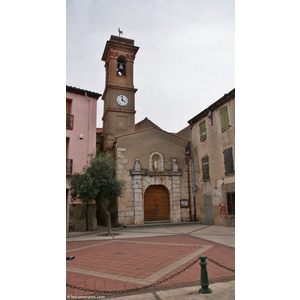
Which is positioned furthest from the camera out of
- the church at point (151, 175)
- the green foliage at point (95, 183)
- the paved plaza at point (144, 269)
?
the church at point (151, 175)

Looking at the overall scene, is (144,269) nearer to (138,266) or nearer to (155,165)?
(138,266)

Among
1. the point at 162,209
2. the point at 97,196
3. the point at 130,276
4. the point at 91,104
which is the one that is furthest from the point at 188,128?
the point at 130,276

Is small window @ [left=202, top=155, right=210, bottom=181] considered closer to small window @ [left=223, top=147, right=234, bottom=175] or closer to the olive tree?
small window @ [left=223, top=147, right=234, bottom=175]

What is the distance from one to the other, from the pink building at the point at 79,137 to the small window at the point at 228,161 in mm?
6592

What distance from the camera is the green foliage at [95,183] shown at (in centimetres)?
1071

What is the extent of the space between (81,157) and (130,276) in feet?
30.6

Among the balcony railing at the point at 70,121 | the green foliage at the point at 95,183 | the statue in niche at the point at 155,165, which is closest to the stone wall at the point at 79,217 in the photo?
the green foliage at the point at 95,183

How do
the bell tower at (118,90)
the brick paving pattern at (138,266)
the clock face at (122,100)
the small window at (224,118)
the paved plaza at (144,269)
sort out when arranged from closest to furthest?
the paved plaza at (144,269), the brick paving pattern at (138,266), the small window at (224,118), the bell tower at (118,90), the clock face at (122,100)

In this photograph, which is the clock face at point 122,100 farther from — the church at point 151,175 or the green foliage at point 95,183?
the green foliage at point 95,183

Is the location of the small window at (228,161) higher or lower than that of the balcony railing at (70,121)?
lower

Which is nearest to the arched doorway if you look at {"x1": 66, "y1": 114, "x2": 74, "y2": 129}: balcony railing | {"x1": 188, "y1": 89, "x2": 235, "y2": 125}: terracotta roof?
{"x1": 188, "y1": 89, "x2": 235, "y2": 125}: terracotta roof
